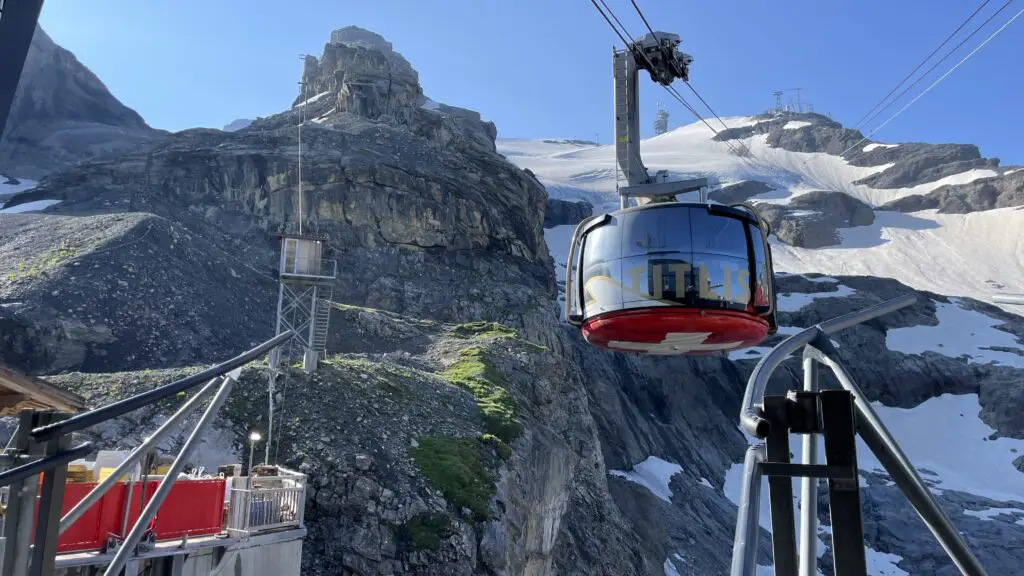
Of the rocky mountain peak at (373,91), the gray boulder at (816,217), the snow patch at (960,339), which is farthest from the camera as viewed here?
the gray boulder at (816,217)

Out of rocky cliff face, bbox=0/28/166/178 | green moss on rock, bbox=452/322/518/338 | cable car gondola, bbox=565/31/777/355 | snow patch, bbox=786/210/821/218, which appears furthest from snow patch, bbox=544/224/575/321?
cable car gondola, bbox=565/31/777/355

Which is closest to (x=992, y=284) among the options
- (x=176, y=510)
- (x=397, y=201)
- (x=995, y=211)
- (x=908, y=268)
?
(x=908, y=268)

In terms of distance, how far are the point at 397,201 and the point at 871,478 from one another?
162ft

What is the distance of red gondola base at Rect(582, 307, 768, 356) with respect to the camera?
11938 mm

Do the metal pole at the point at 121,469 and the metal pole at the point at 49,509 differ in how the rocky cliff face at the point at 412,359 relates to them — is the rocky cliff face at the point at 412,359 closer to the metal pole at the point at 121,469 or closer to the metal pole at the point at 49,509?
the metal pole at the point at 121,469

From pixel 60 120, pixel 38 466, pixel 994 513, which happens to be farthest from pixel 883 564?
pixel 60 120

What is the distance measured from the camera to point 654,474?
56.5 metres

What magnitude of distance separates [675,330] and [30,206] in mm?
61115

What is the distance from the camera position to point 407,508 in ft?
69.1

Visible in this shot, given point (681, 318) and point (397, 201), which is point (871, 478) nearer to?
point (397, 201)

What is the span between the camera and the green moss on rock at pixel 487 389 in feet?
90.2

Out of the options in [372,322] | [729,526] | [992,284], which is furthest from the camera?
[992,284]

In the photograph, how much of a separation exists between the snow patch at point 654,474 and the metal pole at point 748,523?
49.2m

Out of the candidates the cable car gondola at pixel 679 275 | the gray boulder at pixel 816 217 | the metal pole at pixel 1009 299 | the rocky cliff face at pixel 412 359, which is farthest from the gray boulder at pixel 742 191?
the cable car gondola at pixel 679 275
